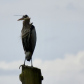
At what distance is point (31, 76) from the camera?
45.7 feet

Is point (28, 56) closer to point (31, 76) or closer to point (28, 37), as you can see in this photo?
point (28, 37)

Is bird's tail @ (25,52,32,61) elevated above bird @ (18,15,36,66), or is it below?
below

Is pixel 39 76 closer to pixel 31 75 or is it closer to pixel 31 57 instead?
pixel 31 75

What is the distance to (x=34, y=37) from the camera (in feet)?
54.7

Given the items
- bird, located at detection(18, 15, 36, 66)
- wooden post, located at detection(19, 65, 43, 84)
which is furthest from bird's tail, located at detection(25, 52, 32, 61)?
wooden post, located at detection(19, 65, 43, 84)

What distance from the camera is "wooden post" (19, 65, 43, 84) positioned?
45.4 feet

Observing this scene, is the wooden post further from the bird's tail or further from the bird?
the bird

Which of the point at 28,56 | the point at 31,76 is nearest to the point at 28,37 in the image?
the point at 28,56

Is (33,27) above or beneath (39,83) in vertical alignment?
above

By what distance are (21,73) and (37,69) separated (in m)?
0.70

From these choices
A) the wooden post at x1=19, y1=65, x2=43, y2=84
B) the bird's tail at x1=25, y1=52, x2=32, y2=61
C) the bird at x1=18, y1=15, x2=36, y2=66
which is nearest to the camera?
the wooden post at x1=19, y1=65, x2=43, y2=84

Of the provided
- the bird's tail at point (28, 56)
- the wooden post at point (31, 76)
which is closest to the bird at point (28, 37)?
the bird's tail at point (28, 56)

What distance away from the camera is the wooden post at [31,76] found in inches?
544

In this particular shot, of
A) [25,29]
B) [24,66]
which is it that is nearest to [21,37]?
[25,29]
